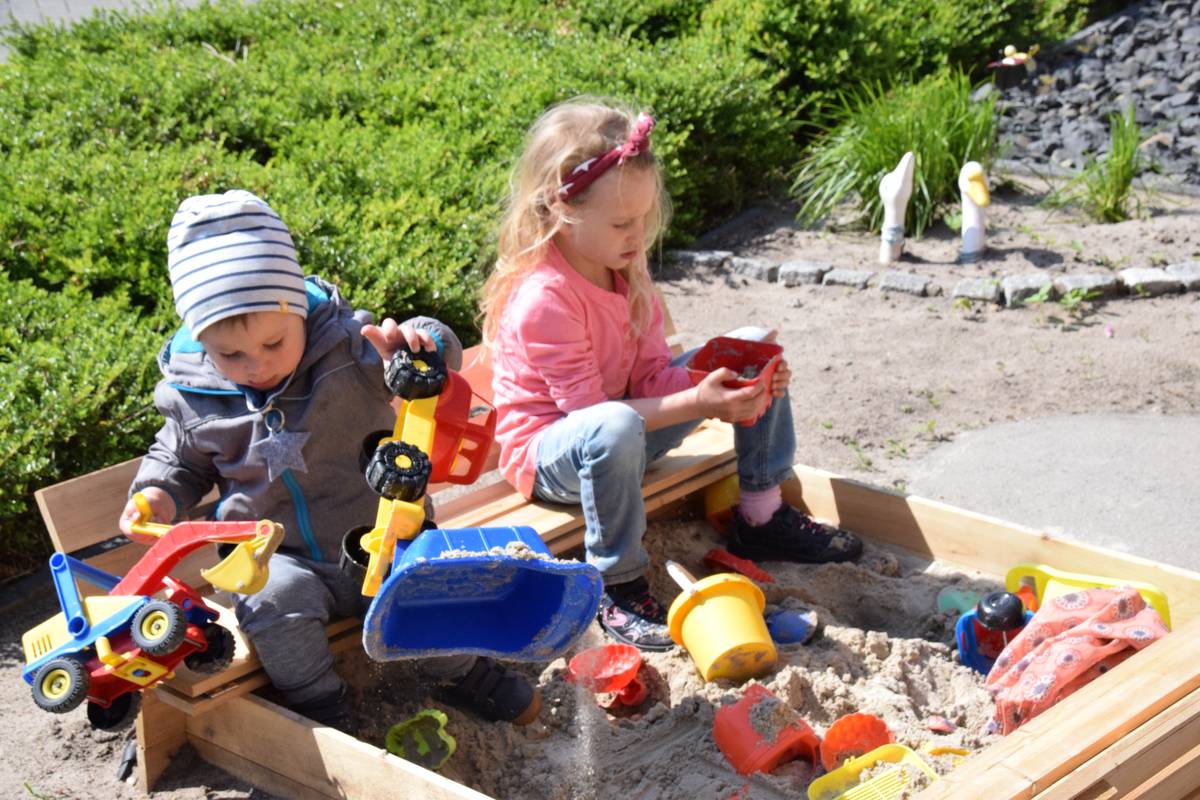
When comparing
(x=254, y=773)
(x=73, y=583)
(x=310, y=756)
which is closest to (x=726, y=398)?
(x=310, y=756)

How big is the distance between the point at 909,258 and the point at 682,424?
2.95 meters

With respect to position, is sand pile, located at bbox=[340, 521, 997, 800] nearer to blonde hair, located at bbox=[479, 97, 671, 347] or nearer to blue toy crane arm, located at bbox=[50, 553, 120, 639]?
blue toy crane arm, located at bbox=[50, 553, 120, 639]

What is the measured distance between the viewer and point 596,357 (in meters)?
3.20

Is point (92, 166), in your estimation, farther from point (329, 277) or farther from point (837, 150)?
point (837, 150)

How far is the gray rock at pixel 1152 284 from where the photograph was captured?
17.4 ft

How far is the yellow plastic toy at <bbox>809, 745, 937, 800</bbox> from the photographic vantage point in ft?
7.53

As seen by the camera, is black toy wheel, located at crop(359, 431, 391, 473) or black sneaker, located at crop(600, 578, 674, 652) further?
black sneaker, located at crop(600, 578, 674, 652)

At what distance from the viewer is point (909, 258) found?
5938 millimetres

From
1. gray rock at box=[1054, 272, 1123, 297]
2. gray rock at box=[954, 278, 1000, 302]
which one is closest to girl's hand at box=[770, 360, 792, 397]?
gray rock at box=[954, 278, 1000, 302]

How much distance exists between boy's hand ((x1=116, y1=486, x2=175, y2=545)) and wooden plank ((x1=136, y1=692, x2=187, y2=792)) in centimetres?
34

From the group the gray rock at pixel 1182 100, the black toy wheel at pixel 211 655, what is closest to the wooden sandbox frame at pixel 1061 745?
the black toy wheel at pixel 211 655

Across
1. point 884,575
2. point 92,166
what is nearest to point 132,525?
point 884,575

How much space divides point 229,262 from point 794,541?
1.66 metres

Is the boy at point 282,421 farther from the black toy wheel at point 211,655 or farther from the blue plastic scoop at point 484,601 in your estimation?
the blue plastic scoop at point 484,601
